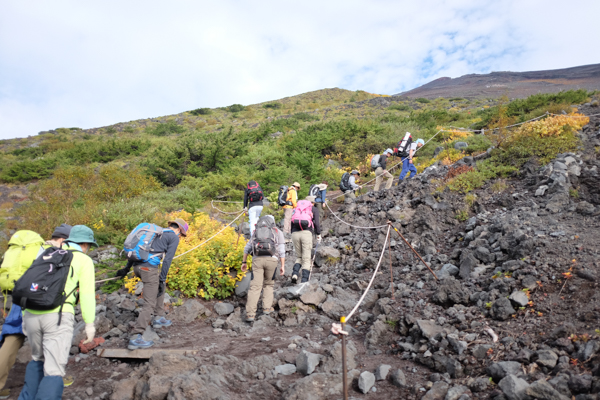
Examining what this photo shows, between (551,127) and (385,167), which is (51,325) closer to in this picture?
(385,167)

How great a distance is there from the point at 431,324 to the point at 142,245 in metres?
4.08

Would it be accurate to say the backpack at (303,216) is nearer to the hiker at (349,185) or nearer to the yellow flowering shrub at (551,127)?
the hiker at (349,185)

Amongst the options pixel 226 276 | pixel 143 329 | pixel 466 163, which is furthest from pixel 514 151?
pixel 143 329

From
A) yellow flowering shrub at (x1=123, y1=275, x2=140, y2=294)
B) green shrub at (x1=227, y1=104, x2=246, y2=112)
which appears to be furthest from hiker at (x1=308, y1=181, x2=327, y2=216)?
green shrub at (x1=227, y1=104, x2=246, y2=112)

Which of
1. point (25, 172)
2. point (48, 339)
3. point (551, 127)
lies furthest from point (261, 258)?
point (25, 172)

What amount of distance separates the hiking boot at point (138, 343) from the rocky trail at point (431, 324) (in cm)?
23

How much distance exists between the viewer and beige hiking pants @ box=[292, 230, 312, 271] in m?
6.52

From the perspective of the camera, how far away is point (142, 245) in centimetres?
468

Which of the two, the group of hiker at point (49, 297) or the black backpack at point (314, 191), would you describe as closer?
the group of hiker at point (49, 297)

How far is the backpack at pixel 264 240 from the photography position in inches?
217

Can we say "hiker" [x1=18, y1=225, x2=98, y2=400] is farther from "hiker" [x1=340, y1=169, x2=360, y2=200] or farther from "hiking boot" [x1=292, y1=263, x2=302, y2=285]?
"hiker" [x1=340, y1=169, x2=360, y2=200]

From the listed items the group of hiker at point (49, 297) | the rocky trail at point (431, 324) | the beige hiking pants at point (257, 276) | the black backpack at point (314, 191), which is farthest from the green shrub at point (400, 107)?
the group of hiker at point (49, 297)

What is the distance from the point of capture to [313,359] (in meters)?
4.02

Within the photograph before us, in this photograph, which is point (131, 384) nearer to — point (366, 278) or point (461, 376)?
point (461, 376)
